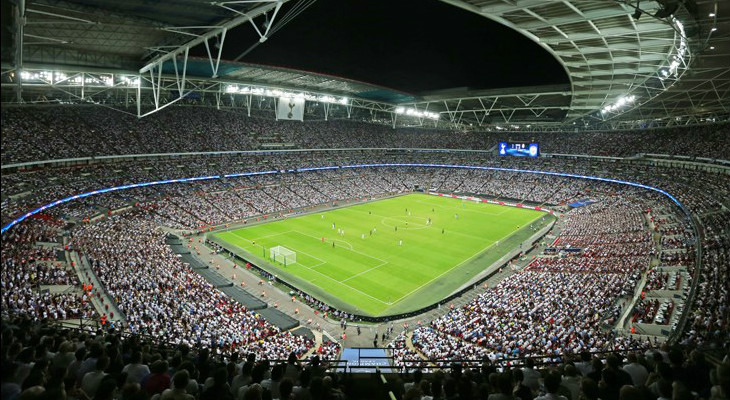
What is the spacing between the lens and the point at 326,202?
2411 inches

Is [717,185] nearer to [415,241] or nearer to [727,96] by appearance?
[727,96]

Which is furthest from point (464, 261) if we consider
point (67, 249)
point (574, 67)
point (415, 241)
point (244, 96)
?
point (244, 96)

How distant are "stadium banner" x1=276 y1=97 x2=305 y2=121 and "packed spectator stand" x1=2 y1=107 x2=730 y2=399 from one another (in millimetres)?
8727

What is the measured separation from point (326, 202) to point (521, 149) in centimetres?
3540

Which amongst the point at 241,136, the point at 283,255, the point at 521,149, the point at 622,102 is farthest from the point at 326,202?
the point at 622,102

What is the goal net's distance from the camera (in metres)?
36.0

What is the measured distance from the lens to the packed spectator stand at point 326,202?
56.8ft

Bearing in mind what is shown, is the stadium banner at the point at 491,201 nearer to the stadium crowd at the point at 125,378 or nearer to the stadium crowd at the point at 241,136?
the stadium crowd at the point at 241,136

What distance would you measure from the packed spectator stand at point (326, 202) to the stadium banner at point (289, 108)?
28.6 ft

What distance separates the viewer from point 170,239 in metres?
37.8

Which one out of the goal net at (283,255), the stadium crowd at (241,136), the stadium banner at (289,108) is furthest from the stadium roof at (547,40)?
the goal net at (283,255)

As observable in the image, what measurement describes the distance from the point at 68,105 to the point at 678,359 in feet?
207

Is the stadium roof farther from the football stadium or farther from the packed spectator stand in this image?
the packed spectator stand

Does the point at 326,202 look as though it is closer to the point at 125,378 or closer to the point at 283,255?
the point at 283,255
